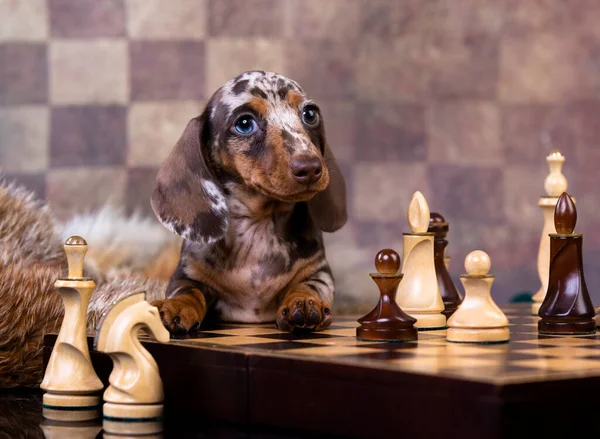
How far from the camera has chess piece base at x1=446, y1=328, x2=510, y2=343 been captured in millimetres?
1765

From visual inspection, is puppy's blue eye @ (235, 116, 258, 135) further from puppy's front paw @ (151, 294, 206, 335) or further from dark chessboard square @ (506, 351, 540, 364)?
dark chessboard square @ (506, 351, 540, 364)

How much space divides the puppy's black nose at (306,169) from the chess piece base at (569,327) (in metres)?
0.48

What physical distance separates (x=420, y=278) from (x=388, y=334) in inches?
11.2

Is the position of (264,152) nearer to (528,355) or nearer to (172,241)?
(528,355)

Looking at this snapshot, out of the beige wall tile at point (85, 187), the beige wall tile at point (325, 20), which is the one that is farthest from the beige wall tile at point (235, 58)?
the beige wall tile at point (85, 187)

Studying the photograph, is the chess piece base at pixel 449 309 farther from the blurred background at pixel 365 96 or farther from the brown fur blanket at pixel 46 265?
the blurred background at pixel 365 96

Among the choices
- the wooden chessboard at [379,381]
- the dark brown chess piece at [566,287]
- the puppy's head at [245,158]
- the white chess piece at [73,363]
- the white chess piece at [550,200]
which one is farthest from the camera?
the white chess piece at [550,200]

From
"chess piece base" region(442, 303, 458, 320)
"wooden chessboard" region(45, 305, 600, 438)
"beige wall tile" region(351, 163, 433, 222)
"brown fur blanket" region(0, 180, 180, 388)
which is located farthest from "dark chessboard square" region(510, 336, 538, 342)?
"beige wall tile" region(351, 163, 433, 222)

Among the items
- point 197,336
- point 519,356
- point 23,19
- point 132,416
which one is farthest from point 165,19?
point 519,356

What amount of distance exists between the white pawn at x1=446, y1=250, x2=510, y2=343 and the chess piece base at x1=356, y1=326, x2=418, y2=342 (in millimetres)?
62

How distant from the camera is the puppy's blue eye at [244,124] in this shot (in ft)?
6.88

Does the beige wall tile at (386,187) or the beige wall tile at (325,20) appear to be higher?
the beige wall tile at (325,20)

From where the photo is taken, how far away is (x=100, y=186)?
3979mm

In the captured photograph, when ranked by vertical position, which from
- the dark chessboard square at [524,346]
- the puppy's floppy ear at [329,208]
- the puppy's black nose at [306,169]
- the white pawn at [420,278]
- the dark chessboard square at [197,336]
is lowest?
the dark chessboard square at [524,346]
